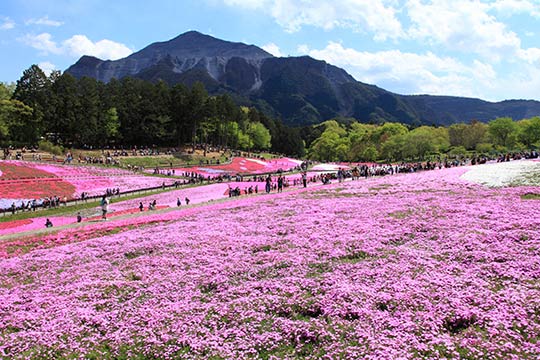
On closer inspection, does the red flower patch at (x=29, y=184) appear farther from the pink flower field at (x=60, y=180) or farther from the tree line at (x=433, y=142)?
the tree line at (x=433, y=142)

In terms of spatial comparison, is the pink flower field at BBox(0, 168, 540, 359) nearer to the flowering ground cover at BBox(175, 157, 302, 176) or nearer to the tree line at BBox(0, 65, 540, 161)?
the flowering ground cover at BBox(175, 157, 302, 176)

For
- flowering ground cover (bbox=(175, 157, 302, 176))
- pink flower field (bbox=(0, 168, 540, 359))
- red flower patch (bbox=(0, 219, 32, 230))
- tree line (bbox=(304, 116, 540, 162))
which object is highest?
tree line (bbox=(304, 116, 540, 162))

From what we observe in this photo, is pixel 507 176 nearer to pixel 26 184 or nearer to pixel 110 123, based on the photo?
pixel 26 184

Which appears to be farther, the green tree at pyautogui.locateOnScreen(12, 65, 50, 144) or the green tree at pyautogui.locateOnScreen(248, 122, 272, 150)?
the green tree at pyautogui.locateOnScreen(248, 122, 272, 150)

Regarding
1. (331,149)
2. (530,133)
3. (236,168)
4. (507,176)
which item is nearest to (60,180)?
(236,168)

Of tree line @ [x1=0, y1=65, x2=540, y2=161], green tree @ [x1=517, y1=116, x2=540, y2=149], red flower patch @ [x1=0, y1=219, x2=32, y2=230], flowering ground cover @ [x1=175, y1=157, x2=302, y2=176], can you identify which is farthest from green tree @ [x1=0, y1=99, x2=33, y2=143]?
green tree @ [x1=517, y1=116, x2=540, y2=149]

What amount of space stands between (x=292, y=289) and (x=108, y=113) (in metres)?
94.9

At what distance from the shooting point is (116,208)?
1554 inches

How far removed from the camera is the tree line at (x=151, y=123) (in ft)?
286

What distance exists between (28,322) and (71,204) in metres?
33.5

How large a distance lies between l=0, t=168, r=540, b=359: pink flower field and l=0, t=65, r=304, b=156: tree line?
73.7m

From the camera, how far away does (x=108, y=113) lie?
96562 millimetres

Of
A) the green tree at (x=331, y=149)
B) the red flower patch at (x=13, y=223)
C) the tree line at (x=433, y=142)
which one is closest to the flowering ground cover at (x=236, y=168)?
the tree line at (x=433, y=142)

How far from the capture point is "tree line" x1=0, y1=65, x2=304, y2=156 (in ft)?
280
